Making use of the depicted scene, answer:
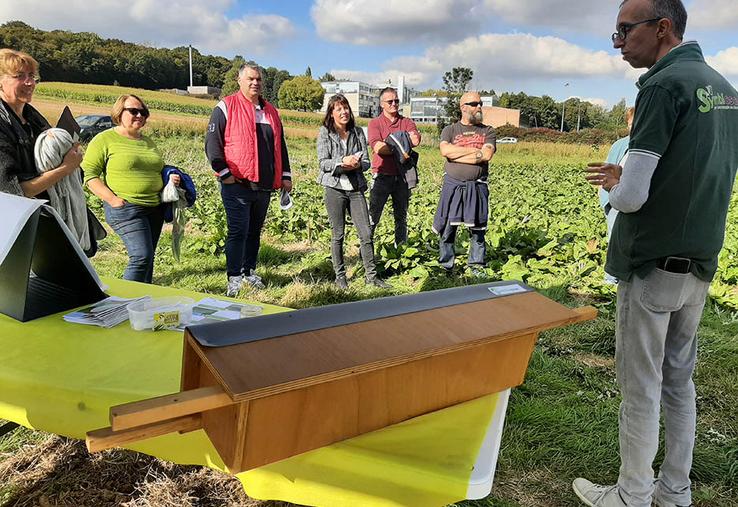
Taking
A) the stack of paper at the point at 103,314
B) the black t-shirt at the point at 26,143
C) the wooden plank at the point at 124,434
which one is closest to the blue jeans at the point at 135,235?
the black t-shirt at the point at 26,143

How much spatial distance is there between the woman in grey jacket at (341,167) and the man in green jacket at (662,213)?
9.84 feet

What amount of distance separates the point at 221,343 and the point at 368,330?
0.35 metres

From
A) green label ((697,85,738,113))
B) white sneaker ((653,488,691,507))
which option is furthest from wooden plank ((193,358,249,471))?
white sneaker ((653,488,691,507))

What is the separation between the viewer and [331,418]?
123 cm

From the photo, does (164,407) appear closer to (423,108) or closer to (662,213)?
(662,213)

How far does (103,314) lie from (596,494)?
2.31 metres

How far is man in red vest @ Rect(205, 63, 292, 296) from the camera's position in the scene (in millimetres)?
4258

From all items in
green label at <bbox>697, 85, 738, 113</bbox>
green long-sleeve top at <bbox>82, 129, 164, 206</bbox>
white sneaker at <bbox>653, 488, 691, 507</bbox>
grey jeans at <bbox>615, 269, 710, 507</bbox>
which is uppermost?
green label at <bbox>697, 85, 738, 113</bbox>

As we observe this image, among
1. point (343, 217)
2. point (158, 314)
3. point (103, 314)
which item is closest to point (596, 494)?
point (158, 314)

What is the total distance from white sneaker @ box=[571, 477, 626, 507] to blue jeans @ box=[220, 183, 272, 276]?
3.32 metres

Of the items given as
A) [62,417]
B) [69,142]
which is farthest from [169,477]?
[69,142]

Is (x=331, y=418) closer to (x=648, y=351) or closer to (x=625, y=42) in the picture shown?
(x=648, y=351)

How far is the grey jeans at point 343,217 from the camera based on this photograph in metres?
4.84

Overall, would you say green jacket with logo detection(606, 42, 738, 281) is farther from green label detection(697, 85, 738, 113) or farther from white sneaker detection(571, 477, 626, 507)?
white sneaker detection(571, 477, 626, 507)
